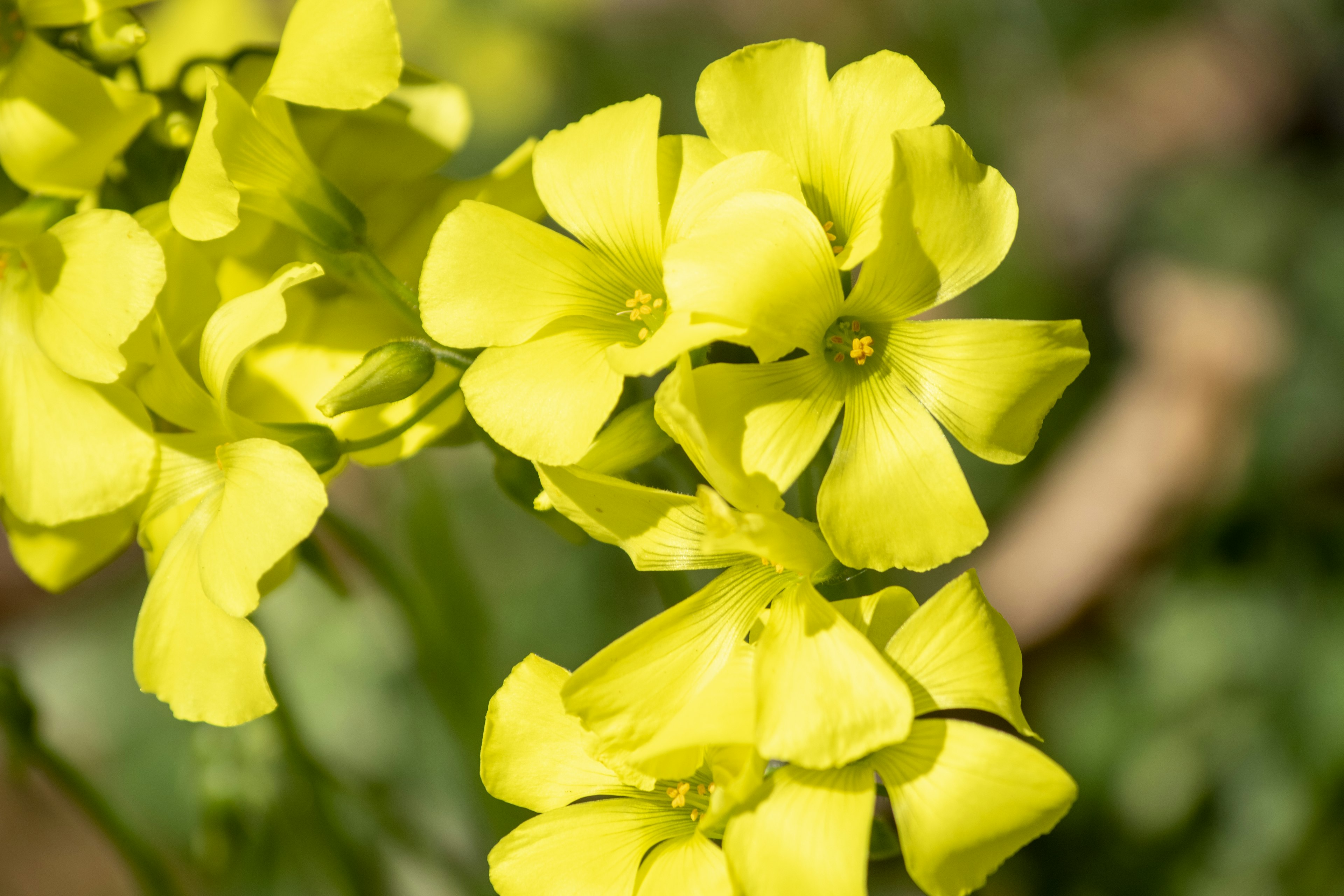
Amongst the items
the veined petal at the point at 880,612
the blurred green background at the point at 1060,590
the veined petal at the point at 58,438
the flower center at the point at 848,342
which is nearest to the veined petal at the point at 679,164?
the flower center at the point at 848,342

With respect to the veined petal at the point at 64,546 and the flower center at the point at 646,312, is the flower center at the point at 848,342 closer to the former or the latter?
the flower center at the point at 646,312

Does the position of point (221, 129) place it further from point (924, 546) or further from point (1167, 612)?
point (1167, 612)

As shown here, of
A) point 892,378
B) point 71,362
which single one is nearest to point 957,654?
point 892,378

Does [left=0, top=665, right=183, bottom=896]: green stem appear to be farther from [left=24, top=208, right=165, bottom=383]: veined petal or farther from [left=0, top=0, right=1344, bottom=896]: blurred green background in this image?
[left=24, top=208, right=165, bottom=383]: veined petal

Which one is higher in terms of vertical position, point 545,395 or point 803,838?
point 545,395

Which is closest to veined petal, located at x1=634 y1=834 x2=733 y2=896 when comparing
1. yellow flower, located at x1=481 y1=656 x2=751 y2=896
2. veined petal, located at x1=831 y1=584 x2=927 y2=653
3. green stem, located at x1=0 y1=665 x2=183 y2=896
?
yellow flower, located at x1=481 y1=656 x2=751 y2=896

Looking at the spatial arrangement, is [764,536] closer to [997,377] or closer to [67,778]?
[997,377]
